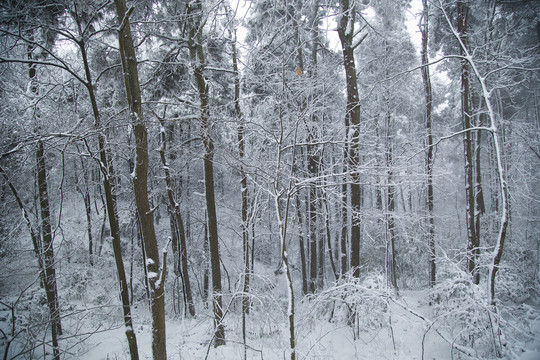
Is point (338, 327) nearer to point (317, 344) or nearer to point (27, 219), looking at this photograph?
point (317, 344)

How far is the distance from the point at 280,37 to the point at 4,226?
7.95 meters

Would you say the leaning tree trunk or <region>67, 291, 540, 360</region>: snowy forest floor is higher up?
the leaning tree trunk

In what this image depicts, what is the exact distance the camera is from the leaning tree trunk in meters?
4.13

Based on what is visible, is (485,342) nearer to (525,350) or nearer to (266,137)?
(525,350)

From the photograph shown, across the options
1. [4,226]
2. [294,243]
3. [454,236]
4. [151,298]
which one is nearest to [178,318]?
[4,226]

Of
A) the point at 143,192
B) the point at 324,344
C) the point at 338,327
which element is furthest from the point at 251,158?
the point at 324,344

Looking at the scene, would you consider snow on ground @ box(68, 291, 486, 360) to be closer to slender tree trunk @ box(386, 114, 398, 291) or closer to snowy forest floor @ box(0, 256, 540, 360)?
snowy forest floor @ box(0, 256, 540, 360)

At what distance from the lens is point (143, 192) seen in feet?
14.3

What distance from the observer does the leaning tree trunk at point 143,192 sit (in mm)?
4133

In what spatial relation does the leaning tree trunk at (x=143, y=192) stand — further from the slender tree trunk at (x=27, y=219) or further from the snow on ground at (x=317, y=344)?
the slender tree trunk at (x=27, y=219)

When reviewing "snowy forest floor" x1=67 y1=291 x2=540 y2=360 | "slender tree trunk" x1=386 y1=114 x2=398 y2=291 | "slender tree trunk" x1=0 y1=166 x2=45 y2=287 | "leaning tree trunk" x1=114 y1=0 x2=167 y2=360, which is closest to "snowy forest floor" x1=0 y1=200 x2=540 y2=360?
"snowy forest floor" x1=67 y1=291 x2=540 y2=360

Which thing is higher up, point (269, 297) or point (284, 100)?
point (284, 100)

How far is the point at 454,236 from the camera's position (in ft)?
52.4

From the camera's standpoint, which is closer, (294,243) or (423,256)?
(423,256)
